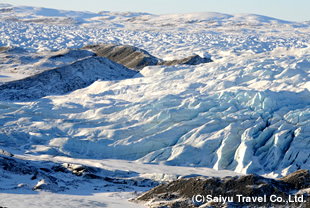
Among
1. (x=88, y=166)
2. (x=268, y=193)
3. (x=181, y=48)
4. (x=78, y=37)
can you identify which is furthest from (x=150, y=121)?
(x=78, y=37)

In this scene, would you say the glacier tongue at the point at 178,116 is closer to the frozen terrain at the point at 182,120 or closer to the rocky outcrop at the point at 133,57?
the frozen terrain at the point at 182,120

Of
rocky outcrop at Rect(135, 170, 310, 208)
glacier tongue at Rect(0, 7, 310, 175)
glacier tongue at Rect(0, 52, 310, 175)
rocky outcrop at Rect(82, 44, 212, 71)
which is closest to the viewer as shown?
rocky outcrop at Rect(135, 170, 310, 208)

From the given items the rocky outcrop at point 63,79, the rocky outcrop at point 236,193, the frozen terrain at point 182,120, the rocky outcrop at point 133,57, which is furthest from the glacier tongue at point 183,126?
the rocky outcrop at point 133,57

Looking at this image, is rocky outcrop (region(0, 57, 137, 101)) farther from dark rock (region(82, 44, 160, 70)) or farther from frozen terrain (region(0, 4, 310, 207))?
dark rock (region(82, 44, 160, 70))

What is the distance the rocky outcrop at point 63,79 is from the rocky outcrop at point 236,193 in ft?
56.3

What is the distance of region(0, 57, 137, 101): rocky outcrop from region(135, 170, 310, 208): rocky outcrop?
17151mm

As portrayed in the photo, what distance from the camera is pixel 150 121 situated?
66.7ft

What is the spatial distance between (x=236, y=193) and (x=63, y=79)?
69.7ft

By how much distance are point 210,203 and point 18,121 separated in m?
12.8

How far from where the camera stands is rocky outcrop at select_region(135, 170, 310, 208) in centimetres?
1102

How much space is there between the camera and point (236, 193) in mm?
11328

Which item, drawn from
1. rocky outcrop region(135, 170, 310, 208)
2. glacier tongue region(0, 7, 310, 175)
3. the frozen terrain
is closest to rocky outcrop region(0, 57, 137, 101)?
glacier tongue region(0, 7, 310, 175)

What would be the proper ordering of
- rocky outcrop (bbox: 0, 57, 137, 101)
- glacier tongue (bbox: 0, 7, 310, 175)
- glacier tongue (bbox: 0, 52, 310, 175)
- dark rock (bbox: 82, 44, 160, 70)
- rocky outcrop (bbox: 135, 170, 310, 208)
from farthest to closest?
1. dark rock (bbox: 82, 44, 160, 70)
2. rocky outcrop (bbox: 0, 57, 137, 101)
3. glacier tongue (bbox: 0, 7, 310, 175)
4. glacier tongue (bbox: 0, 52, 310, 175)
5. rocky outcrop (bbox: 135, 170, 310, 208)

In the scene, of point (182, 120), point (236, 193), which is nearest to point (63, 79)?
point (182, 120)
